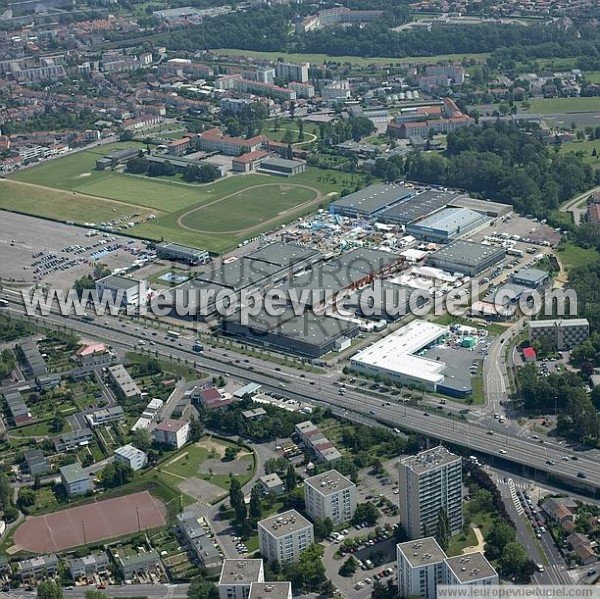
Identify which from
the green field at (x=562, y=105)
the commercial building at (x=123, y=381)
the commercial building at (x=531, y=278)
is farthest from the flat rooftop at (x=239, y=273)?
the green field at (x=562, y=105)

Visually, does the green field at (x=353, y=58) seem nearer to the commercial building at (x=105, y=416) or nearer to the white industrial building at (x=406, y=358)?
the white industrial building at (x=406, y=358)

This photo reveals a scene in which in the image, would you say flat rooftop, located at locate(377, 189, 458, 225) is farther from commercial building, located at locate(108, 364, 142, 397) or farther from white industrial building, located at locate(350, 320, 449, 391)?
commercial building, located at locate(108, 364, 142, 397)

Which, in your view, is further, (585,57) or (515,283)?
(585,57)

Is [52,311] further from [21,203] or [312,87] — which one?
[312,87]

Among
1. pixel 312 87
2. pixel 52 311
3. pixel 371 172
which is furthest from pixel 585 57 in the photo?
pixel 52 311

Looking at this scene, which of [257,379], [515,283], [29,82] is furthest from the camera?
[29,82]

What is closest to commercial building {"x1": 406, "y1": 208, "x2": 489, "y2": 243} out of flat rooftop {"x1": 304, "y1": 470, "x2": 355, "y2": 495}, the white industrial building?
the white industrial building
